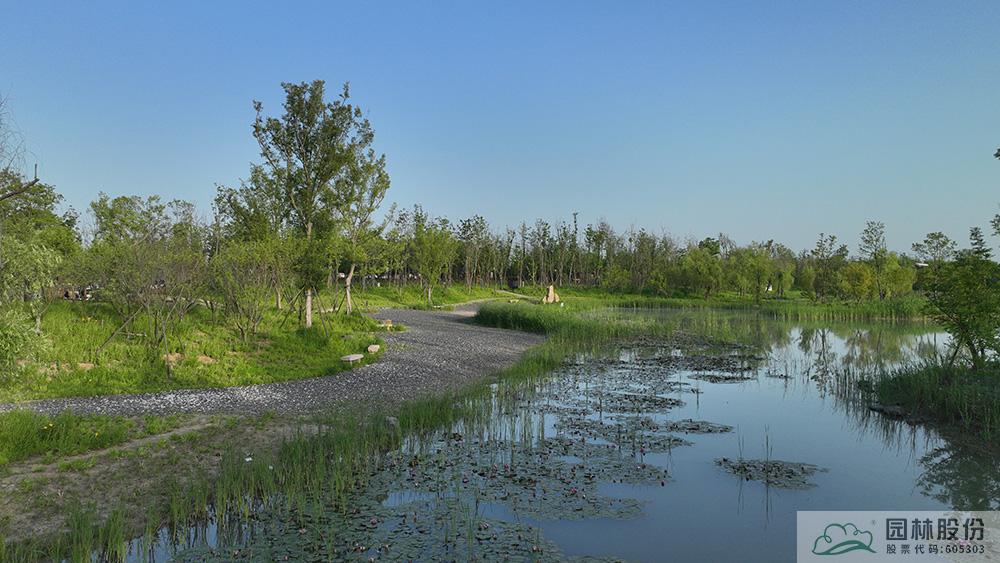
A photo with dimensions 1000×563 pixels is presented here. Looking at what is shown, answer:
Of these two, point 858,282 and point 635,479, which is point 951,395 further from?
point 858,282

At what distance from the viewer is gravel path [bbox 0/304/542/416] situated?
1034 cm

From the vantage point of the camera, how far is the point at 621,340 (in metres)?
24.6

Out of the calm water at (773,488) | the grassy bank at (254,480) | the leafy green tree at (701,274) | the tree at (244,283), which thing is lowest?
the calm water at (773,488)

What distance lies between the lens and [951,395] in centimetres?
1097

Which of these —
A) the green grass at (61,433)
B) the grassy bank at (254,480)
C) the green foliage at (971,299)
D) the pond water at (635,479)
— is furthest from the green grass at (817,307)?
the green grass at (61,433)

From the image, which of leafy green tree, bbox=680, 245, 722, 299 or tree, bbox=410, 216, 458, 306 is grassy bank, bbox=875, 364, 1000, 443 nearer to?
tree, bbox=410, 216, 458, 306

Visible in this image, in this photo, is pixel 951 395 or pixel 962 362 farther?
pixel 962 362

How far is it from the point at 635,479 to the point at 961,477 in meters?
4.96

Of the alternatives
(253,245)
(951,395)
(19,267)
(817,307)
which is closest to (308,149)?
(253,245)

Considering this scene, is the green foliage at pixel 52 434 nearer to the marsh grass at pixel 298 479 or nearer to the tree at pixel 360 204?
the marsh grass at pixel 298 479

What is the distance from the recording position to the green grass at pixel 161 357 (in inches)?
449

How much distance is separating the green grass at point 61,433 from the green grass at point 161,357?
3.51 ft

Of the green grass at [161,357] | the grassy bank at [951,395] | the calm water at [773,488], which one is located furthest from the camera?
the green grass at [161,357]

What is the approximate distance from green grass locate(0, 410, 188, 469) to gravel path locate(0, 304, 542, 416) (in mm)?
968
